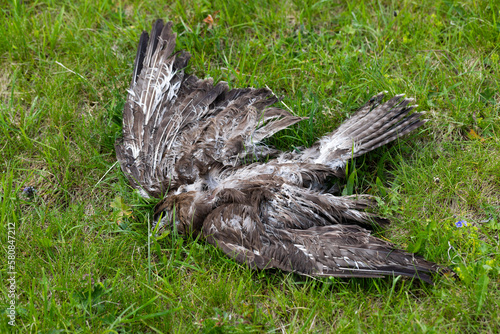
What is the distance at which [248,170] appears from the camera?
3416 millimetres

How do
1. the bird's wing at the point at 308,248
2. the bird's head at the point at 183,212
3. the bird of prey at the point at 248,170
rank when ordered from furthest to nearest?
the bird's head at the point at 183,212, the bird of prey at the point at 248,170, the bird's wing at the point at 308,248

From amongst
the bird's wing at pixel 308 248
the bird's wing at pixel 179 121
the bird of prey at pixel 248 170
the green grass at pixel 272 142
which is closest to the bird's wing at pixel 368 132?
the bird of prey at pixel 248 170

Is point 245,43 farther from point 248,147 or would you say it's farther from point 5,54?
point 5,54

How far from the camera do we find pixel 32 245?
10.8 feet

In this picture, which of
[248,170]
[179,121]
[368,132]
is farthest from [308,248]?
[179,121]

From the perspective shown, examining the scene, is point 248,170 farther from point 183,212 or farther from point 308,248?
point 308,248

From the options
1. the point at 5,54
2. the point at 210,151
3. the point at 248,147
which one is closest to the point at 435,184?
the point at 248,147

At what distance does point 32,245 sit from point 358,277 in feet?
7.53

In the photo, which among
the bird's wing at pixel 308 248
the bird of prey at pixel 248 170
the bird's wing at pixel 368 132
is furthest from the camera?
the bird's wing at pixel 368 132

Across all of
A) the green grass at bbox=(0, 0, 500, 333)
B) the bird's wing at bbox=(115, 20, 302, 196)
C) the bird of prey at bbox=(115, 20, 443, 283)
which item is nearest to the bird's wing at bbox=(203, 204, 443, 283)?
the bird of prey at bbox=(115, 20, 443, 283)

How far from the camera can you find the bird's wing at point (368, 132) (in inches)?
134

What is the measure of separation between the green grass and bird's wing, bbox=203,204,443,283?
11cm

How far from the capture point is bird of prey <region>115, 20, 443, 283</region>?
2963 millimetres

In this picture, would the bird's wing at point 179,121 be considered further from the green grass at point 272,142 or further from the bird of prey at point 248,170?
the green grass at point 272,142
